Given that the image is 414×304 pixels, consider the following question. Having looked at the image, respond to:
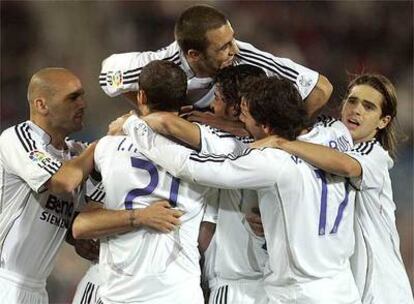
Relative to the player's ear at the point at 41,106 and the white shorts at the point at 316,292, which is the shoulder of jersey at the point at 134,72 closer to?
the player's ear at the point at 41,106

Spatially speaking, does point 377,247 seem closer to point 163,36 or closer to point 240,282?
point 240,282

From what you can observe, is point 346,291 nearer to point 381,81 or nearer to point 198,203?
point 198,203

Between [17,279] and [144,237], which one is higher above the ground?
[144,237]

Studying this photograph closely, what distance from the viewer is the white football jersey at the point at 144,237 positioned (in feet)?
10.4

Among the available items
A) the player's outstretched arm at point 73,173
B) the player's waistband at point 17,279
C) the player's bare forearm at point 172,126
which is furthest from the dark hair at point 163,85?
the player's waistband at point 17,279

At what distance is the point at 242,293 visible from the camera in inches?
130

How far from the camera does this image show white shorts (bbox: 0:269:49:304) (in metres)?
3.62

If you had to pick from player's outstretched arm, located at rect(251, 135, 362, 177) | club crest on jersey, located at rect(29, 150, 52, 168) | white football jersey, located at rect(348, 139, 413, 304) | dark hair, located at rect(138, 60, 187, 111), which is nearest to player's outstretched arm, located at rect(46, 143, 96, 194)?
club crest on jersey, located at rect(29, 150, 52, 168)

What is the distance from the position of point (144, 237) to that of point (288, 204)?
55cm

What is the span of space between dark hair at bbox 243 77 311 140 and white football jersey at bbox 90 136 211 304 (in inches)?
14.4

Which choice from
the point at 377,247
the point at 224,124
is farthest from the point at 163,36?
the point at 377,247

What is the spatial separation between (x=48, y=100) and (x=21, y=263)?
2.27 ft

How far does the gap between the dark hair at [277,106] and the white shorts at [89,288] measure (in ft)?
3.42

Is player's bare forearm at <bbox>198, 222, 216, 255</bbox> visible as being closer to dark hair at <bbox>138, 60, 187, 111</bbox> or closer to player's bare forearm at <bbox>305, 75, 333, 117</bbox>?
dark hair at <bbox>138, 60, 187, 111</bbox>
